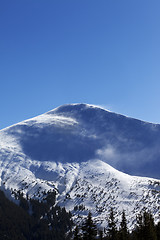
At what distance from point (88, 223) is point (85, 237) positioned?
115 inches

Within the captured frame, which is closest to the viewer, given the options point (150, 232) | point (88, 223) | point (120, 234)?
point (88, 223)

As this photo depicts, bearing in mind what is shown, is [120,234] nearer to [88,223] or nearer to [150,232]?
[150,232]

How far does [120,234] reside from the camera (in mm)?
93938

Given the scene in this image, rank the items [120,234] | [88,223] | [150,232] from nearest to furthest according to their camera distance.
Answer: [88,223]
[150,232]
[120,234]

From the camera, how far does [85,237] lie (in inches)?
2098

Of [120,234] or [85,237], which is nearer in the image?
[85,237]

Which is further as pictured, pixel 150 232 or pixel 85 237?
pixel 150 232

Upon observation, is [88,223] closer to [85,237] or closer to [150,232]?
[85,237]

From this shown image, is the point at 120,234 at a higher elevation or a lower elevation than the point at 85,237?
higher

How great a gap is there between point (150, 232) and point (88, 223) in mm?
35472

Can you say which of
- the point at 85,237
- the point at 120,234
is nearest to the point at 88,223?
the point at 85,237

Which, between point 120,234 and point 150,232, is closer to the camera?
point 150,232

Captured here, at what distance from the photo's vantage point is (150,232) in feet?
264

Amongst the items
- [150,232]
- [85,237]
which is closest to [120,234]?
[150,232]
